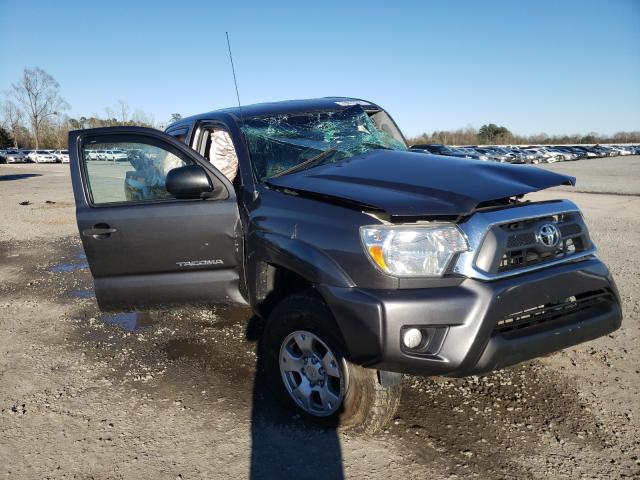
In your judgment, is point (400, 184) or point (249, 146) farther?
point (249, 146)

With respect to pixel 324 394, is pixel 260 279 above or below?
above

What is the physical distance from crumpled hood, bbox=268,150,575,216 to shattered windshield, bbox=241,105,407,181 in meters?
0.26

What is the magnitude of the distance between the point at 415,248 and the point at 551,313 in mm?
851

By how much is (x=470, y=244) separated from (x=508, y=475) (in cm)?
117

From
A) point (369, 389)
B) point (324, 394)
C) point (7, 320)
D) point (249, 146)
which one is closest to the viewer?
point (369, 389)

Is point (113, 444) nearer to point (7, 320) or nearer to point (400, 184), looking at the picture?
point (400, 184)

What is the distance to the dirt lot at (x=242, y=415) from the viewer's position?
8.34 feet

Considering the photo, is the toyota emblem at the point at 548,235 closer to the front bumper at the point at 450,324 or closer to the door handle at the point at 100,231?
the front bumper at the point at 450,324

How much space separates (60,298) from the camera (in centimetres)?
576

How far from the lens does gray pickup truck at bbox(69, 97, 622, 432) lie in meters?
2.34

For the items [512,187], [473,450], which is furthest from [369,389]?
[512,187]

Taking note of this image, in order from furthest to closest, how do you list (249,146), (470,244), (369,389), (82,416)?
(249,146) → (82,416) → (369,389) → (470,244)

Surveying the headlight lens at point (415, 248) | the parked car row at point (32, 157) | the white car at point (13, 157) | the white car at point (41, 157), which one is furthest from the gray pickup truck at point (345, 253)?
the white car at point (41, 157)

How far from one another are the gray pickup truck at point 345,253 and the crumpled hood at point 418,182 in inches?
0.5
